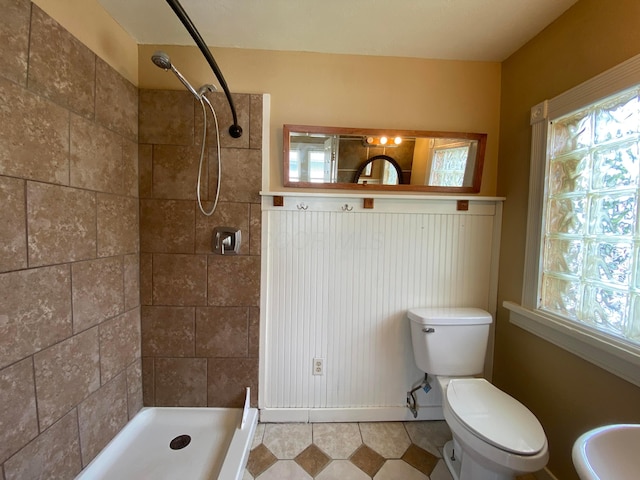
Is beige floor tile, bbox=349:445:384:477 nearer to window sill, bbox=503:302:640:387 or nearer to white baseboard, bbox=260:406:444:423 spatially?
white baseboard, bbox=260:406:444:423

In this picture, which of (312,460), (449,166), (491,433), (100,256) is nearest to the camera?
(491,433)

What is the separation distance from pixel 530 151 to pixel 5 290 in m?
2.32

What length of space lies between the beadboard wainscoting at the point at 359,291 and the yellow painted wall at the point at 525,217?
14cm

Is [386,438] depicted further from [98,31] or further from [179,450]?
[98,31]

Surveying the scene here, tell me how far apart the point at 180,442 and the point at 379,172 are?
1.89 m

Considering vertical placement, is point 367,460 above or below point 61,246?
below

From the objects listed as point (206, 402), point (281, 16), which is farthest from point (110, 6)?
point (206, 402)

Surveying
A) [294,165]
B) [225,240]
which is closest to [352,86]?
[294,165]

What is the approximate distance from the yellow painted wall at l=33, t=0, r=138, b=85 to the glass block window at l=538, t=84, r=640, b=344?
7.25ft

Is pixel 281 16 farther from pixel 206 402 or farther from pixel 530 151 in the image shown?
pixel 206 402

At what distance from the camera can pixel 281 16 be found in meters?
1.19

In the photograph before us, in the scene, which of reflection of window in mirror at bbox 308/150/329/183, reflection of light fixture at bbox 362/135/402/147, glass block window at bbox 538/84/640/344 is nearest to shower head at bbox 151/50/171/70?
reflection of window in mirror at bbox 308/150/329/183

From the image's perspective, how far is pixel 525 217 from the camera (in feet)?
4.38

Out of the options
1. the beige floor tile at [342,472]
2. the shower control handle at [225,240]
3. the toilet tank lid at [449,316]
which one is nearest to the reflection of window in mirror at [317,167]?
the shower control handle at [225,240]
